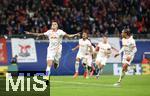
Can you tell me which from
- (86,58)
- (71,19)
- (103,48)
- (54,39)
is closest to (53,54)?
(54,39)

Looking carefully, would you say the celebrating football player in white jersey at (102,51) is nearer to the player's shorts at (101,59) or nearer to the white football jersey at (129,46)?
the player's shorts at (101,59)

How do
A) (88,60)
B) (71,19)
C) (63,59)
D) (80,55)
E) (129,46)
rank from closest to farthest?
1. (129,46)
2. (80,55)
3. (88,60)
4. (63,59)
5. (71,19)

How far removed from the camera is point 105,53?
35.2 metres

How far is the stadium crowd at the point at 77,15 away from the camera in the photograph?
3984cm

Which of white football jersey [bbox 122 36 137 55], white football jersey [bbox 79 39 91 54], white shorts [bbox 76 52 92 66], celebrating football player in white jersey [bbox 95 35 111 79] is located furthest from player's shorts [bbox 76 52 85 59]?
white football jersey [bbox 122 36 137 55]

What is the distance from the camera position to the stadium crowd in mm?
39844

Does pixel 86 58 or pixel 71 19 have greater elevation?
pixel 71 19

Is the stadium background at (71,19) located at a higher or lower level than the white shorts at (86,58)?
higher

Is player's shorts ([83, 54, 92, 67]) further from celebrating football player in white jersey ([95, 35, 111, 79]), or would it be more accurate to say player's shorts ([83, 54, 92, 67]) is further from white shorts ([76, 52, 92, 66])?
celebrating football player in white jersey ([95, 35, 111, 79])

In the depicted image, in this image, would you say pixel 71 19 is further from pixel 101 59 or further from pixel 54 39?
pixel 54 39

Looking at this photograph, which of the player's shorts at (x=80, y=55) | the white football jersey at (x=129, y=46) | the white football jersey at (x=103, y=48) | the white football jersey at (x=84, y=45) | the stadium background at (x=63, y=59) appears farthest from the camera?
the stadium background at (x=63, y=59)

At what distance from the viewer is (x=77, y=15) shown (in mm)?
42281

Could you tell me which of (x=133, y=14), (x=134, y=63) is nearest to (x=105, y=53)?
(x=134, y=63)

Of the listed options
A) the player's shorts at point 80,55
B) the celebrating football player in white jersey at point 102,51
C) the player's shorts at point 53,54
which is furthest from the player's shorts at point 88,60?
the player's shorts at point 53,54
